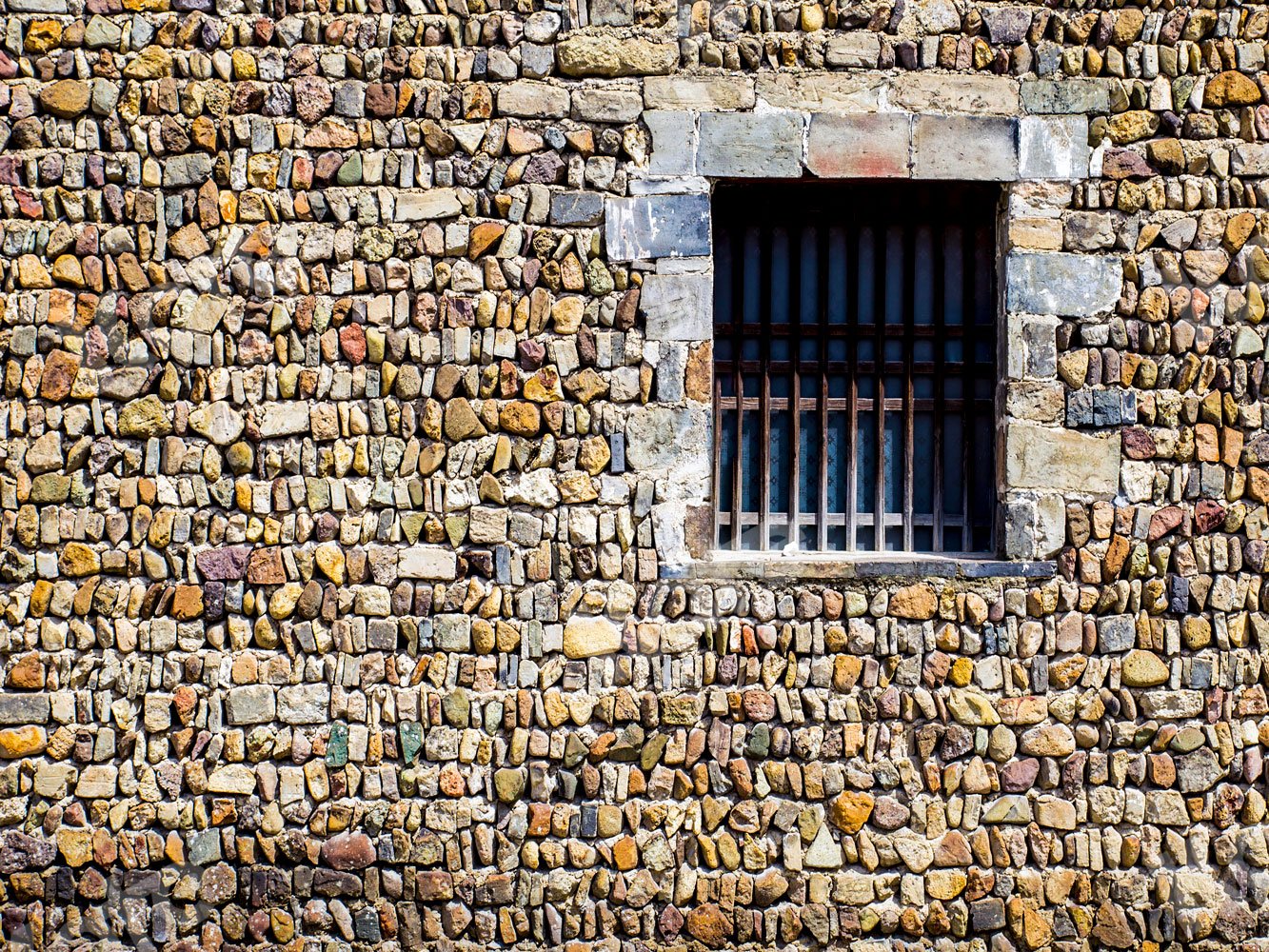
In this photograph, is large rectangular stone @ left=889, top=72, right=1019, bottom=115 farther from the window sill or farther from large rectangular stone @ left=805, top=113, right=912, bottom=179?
the window sill

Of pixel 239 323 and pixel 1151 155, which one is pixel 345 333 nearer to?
pixel 239 323

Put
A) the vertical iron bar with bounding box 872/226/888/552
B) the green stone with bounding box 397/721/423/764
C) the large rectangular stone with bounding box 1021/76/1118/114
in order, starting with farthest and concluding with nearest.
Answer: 1. the vertical iron bar with bounding box 872/226/888/552
2. the large rectangular stone with bounding box 1021/76/1118/114
3. the green stone with bounding box 397/721/423/764

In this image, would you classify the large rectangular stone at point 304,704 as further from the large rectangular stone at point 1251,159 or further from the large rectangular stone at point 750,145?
the large rectangular stone at point 1251,159

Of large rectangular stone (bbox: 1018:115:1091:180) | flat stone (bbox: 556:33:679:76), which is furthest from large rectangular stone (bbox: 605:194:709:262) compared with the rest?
large rectangular stone (bbox: 1018:115:1091:180)

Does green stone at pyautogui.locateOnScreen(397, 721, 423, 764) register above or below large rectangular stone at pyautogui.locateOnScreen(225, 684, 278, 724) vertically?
below

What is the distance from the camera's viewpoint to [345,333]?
371 cm

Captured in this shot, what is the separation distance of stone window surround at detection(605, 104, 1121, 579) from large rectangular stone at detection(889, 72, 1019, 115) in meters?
0.04

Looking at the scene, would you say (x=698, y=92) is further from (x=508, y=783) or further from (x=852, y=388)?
(x=508, y=783)

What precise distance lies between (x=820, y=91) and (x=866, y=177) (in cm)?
37

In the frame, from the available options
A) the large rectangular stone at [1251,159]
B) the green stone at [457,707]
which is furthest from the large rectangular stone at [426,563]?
the large rectangular stone at [1251,159]

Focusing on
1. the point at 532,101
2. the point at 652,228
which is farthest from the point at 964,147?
the point at 532,101

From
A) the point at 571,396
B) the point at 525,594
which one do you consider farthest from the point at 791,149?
the point at 525,594

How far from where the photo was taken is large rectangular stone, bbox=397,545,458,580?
12.2ft

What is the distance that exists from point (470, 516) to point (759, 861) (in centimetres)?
170
